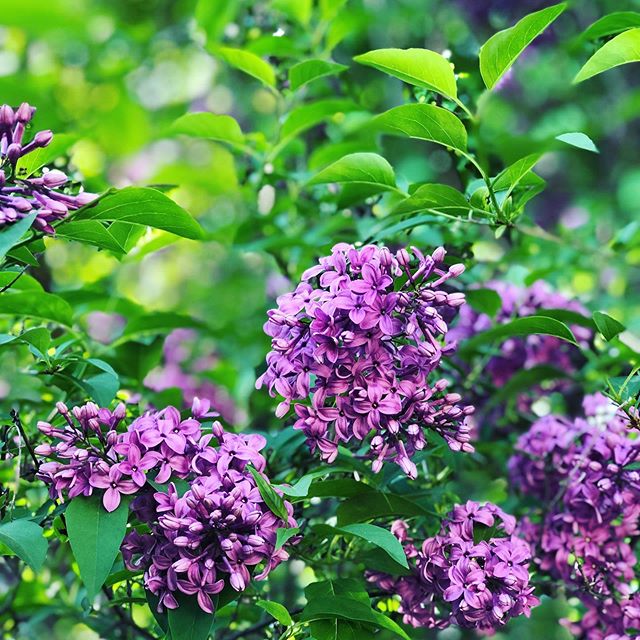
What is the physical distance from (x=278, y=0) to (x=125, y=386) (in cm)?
85

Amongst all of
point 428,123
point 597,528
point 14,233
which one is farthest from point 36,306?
point 597,528

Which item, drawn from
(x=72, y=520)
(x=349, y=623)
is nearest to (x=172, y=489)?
(x=72, y=520)

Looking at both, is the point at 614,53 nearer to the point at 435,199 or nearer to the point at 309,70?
the point at 435,199

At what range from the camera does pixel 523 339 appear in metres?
1.61

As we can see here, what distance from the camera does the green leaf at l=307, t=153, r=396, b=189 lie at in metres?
1.11

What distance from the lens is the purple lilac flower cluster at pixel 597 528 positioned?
1135 millimetres

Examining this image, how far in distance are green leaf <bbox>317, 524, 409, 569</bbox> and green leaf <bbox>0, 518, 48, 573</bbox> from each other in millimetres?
300

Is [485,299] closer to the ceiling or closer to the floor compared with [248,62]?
closer to the floor

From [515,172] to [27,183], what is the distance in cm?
55

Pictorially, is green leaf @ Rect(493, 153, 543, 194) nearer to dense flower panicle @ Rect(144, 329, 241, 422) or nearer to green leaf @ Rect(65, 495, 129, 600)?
green leaf @ Rect(65, 495, 129, 600)

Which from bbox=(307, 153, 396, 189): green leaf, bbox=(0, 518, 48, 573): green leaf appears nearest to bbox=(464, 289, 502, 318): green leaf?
bbox=(307, 153, 396, 189): green leaf

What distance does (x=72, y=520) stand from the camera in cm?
86

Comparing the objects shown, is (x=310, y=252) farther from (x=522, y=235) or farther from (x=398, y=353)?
(x=398, y=353)

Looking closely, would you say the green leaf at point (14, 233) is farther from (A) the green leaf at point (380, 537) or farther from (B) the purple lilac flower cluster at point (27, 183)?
(A) the green leaf at point (380, 537)
